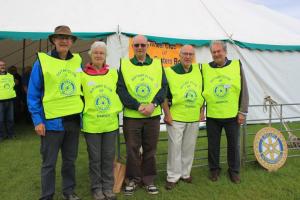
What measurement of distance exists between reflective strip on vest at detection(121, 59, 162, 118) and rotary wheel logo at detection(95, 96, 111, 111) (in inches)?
11.2

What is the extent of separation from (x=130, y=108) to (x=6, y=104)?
419cm

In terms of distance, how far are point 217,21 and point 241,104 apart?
4.72 metres

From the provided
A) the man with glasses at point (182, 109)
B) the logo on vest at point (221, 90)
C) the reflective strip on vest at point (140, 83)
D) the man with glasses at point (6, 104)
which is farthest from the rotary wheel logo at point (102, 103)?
the man with glasses at point (6, 104)

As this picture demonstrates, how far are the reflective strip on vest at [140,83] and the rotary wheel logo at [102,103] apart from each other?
11.2 inches

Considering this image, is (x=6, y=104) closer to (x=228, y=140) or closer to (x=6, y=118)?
(x=6, y=118)

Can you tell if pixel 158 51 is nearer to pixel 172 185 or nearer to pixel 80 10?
pixel 80 10

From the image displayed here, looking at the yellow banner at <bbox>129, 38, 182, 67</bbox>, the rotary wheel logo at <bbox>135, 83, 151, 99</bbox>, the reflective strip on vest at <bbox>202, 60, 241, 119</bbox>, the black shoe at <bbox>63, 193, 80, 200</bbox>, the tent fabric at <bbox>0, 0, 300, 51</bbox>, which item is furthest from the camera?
the yellow banner at <bbox>129, 38, 182, 67</bbox>

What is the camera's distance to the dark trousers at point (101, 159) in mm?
3367

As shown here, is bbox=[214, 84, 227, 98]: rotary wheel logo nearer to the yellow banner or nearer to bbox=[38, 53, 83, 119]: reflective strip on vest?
bbox=[38, 53, 83, 119]: reflective strip on vest

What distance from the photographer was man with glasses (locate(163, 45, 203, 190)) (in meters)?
3.83

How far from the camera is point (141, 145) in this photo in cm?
374

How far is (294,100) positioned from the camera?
868 cm

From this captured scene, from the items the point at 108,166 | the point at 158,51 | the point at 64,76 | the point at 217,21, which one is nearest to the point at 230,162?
the point at 108,166

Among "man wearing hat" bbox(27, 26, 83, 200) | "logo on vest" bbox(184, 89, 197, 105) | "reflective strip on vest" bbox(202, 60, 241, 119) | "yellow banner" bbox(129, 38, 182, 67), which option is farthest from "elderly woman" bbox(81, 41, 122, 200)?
"yellow banner" bbox(129, 38, 182, 67)
